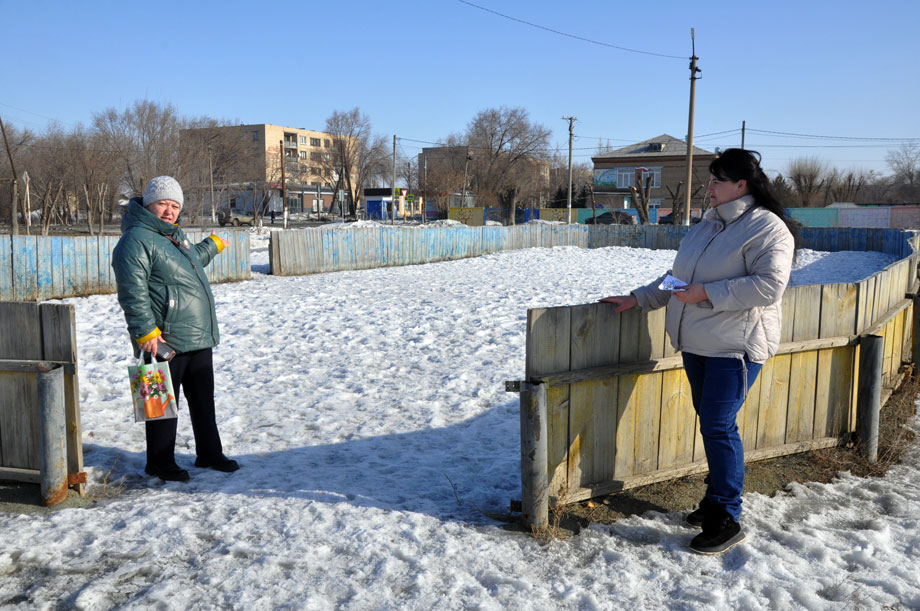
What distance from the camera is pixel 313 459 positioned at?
15.6 ft

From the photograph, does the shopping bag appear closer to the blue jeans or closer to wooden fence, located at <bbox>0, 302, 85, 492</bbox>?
wooden fence, located at <bbox>0, 302, 85, 492</bbox>

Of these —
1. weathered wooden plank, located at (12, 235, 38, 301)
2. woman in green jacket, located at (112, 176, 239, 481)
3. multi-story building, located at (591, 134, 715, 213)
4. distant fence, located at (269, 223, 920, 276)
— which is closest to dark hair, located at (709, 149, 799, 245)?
woman in green jacket, located at (112, 176, 239, 481)

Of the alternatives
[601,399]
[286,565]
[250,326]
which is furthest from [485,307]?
[286,565]

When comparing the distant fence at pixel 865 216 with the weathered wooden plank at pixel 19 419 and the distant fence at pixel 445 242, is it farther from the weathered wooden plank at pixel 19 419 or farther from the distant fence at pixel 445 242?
the weathered wooden plank at pixel 19 419

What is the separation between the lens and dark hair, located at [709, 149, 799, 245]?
321 centimetres

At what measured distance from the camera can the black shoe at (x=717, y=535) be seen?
3.26m

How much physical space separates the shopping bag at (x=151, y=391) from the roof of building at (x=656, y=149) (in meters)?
67.7

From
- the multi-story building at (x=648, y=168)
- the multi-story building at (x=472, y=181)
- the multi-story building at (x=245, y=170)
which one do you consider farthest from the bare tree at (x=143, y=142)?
the multi-story building at (x=648, y=168)

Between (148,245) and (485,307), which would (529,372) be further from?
(485,307)

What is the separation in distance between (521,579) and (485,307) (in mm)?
8283

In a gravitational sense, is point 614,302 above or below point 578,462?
above

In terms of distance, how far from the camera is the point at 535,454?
3422mm

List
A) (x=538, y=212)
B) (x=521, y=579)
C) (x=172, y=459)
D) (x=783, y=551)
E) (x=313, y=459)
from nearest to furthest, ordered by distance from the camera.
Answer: (x=521, y=579) < (x=783, y=551) < (x=172, y=459) < (x=313, y=459) < (x=538, y=212)

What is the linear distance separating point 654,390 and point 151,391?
284 cm
